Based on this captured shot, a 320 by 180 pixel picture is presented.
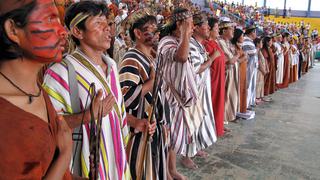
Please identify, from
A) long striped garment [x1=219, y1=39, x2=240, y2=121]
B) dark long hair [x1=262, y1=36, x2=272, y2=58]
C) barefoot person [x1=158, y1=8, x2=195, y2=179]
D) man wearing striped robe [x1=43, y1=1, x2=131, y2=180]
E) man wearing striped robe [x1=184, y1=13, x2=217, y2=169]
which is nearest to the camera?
man wearing striped robe [x1=43, y1=1, x2=131, y2=180]

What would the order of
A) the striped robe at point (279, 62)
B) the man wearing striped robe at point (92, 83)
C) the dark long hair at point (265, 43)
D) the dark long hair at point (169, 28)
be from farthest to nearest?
the striped robe at point (279, 62)
the dark long hair at point (265, 43)
the dark long hair at point (169, 28)
the man wearing striped robe at point (92, 83)

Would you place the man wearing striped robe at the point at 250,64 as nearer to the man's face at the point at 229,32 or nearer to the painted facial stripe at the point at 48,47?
the man's face at the point at 229,32

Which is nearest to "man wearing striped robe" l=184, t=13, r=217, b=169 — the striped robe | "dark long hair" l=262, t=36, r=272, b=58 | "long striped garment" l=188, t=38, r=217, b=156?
"long striped garment" l=188, t=38, r=217, b=156

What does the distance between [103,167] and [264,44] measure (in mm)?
5680

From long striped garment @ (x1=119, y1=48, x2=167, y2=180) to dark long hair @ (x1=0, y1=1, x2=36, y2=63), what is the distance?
0.99 metres

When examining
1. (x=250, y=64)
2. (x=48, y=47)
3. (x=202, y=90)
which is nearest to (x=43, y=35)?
(x=48, y=47)

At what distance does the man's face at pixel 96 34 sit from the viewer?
157 centimetres

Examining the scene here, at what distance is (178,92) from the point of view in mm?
2619

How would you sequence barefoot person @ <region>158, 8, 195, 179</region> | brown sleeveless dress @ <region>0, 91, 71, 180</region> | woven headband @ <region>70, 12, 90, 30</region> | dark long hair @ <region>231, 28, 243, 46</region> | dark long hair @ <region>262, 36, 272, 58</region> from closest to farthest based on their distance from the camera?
1. brown sleeveless dress @ <region>0, 91, 71, 180</region>
2. woven headband @ <region>70, 12, 90, 30</region>
3. barefoot person @ <region>158, 8, 195, 179</region>
4. dark long hair @ <region>231, 28, 243, 46</region>
5. dark long hair @ <region>262, 36, 272, 58</region>

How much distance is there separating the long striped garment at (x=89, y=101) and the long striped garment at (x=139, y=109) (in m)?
0.31

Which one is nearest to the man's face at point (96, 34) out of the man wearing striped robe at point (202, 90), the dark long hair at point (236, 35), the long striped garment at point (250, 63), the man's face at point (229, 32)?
the man wearing striped robe at point (202, 90)

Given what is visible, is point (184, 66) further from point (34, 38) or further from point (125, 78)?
point (34, 38)

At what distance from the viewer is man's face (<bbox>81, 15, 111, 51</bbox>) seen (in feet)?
5.14

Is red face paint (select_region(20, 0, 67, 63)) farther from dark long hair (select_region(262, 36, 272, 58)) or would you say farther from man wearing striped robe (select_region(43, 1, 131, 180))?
dark long hair (select_region(262, 36, 272, 58))
